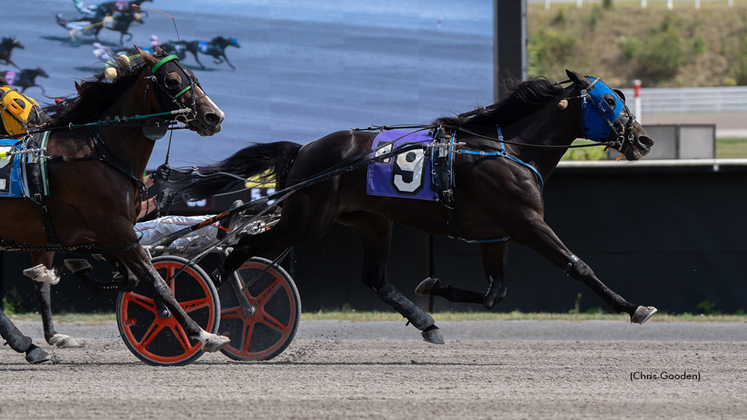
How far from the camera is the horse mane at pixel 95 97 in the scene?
5367 millimetres

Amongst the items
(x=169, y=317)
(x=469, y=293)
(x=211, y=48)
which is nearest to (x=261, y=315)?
(x=169, y=317)

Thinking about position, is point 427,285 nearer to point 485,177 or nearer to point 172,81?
point 485,177

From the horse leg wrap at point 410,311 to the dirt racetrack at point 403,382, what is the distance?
0.26m

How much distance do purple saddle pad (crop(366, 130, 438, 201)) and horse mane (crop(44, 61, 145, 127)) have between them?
73.0 inches

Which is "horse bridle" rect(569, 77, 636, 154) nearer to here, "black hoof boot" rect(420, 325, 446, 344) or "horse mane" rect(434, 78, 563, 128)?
"horse mane" rect(434, 78, 563, 128)

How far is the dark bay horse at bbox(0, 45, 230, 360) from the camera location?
5082 mm

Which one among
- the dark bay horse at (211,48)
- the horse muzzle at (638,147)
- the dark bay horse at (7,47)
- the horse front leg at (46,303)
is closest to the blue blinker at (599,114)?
the horse muzzle at (638,147)

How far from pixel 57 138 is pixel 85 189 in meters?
0.47

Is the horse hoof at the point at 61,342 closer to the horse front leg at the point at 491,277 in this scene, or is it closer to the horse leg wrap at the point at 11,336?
the horse leg wrap at the point at 11,336

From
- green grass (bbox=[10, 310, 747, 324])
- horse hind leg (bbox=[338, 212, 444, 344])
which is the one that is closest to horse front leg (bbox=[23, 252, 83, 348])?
horse hind leg (bbox=[338, 212, 444, 344])

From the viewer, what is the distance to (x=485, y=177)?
18.8 ft

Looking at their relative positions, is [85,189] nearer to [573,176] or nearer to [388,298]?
[388,298]

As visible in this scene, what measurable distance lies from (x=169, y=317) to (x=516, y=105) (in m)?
3.05

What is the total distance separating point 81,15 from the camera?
30.3ft
